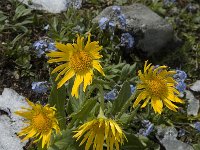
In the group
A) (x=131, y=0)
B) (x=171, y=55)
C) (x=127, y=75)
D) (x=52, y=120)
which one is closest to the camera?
(x=52, y=120)

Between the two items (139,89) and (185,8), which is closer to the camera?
(139,89)

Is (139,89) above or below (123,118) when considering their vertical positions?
above

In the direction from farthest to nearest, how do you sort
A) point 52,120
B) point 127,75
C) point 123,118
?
point 127,75 < point 123,118 < point 52,120

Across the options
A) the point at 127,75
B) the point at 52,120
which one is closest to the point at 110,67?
the point at 127,75

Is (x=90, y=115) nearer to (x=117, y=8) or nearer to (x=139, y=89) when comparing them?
(x=139, y=89)

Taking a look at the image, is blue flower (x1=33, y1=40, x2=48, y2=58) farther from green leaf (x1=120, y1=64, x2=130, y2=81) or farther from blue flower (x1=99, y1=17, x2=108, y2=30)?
green leaf (x1=120, y1=64, x2=130, y2=81)
